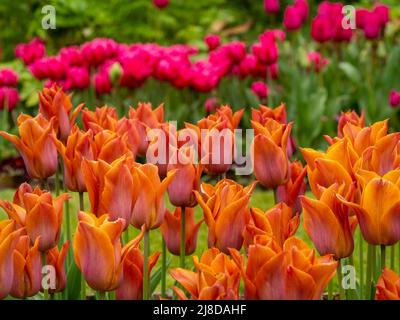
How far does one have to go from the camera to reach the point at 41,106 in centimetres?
240

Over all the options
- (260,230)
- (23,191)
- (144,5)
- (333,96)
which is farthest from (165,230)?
(144,5)

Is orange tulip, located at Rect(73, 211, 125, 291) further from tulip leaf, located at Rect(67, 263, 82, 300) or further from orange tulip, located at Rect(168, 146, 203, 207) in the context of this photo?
tulip leaf, located at Rect(67, 263, 82, 300)

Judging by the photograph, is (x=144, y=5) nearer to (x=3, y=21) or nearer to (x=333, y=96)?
(x=3, y=21)

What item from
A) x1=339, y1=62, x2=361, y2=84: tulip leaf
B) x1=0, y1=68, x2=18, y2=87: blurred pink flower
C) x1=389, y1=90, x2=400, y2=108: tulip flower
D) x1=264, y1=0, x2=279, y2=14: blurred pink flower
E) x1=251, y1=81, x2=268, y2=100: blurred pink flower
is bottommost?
x1=389, y1=90, x2=400, y2=108: tulip flower

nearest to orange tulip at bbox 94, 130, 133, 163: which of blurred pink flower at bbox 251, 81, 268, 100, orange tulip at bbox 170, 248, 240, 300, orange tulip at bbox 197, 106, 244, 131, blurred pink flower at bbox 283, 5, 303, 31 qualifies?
orange tulip at bbox 197, 106, 244, 131

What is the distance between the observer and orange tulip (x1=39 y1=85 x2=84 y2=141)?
7.76ft

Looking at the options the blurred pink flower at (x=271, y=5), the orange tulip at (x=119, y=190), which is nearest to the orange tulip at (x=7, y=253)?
the orange tulip at (x=119, y=190)

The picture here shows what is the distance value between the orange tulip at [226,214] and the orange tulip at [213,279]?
0.19 m

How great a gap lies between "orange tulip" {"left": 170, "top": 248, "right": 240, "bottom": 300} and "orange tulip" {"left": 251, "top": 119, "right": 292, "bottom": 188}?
51 centimetres

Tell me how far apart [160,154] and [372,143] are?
49 centimetres

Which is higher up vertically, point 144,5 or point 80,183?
point 144,5

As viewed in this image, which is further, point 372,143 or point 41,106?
point 41,106

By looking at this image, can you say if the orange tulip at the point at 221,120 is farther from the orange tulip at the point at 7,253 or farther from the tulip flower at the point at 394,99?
the tulip flower at the point at 394,99

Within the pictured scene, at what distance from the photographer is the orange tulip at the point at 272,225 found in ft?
5.52
